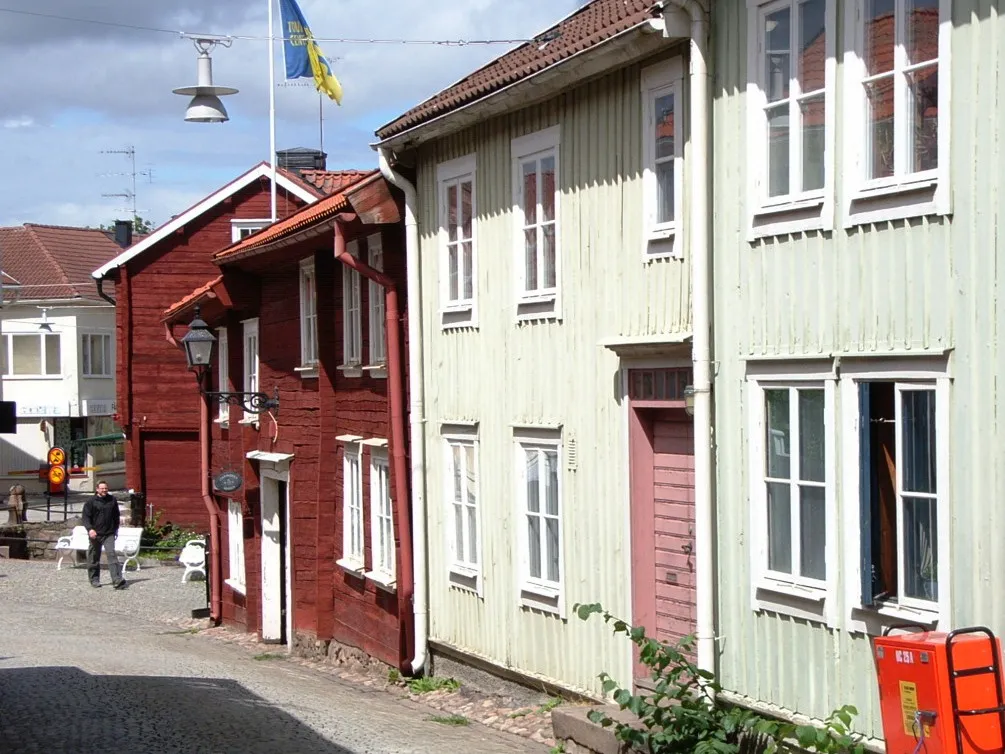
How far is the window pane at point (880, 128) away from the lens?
7.81m

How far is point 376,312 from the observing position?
16.0 m

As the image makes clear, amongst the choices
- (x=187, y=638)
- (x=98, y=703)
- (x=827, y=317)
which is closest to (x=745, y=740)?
(x=827, y=317)

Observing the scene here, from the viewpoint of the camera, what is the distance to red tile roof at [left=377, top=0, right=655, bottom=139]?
10.2 metres

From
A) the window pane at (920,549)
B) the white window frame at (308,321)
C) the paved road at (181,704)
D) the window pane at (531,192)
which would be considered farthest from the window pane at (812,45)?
the white window frame at (308,321)

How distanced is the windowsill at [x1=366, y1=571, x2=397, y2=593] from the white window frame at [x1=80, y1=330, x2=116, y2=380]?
121ft

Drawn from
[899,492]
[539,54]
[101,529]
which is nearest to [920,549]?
[899,492]

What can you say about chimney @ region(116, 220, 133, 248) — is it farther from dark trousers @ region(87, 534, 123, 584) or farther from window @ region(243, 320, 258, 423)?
window @ region(243, 320, 258, 423)

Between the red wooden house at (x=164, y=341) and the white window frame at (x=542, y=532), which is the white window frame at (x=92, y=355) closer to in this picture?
the red wooden house at (x=164, y=341)

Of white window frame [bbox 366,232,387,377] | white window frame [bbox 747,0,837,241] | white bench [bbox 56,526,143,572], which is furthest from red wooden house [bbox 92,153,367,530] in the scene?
white window frame [bbox 747,0,837,241]

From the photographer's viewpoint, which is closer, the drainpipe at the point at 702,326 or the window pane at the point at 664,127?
the drainpipe at the point at 702,326

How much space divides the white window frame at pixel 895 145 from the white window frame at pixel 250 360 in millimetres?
13930

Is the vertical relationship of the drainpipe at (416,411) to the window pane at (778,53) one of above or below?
below

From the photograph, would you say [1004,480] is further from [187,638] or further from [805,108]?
[187,638]

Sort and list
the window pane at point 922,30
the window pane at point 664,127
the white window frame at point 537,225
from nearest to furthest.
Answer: the window pane at point 922,30 → the window pane at point 664,127 → the white window frame at point 537,225
